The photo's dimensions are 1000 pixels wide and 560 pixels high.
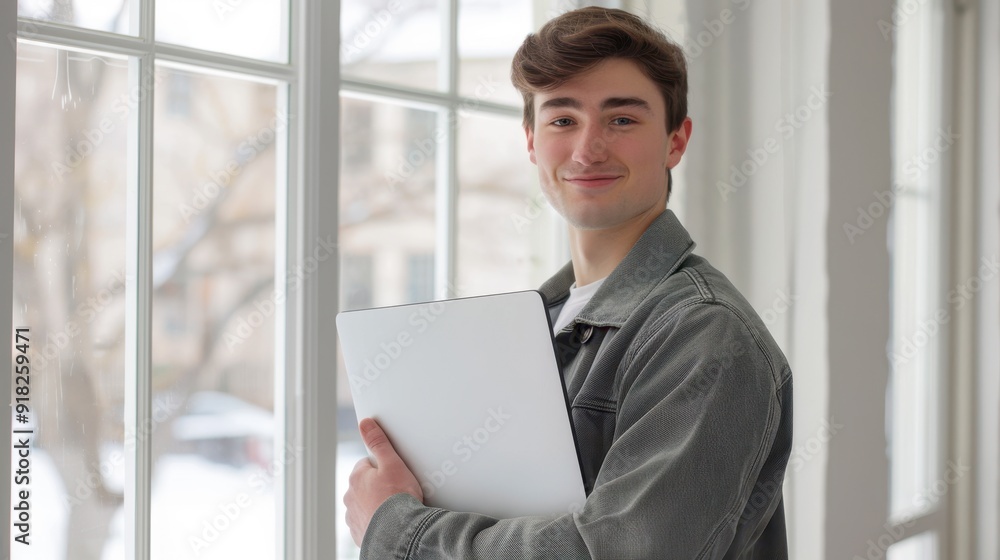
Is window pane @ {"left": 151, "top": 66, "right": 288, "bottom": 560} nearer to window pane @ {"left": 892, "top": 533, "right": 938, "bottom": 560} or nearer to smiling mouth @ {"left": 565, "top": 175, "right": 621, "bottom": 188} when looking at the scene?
smiling mouth @ {"left": 565, "top": 175, "right": 621, "bottom": 188}

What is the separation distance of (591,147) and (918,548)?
2611 mm

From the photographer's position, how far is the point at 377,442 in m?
1.03

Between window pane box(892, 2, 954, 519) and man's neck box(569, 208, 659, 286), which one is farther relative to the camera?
window pane box(892, 2, 954, 519)

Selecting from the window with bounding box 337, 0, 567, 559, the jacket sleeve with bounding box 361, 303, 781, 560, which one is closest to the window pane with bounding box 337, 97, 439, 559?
the window with bounding box 337, 0, 567, 559

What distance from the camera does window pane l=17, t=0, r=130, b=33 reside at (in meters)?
1.17

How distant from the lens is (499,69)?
1.89 metres

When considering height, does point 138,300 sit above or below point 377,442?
above

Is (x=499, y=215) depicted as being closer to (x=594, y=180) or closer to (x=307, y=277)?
(x=307, y=277)

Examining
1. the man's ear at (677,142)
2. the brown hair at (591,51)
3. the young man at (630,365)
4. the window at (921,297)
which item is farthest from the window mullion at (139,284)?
the window at (921,297)

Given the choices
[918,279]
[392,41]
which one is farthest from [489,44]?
[918,279]

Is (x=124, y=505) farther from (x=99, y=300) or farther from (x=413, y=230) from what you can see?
(x=413, y=230)

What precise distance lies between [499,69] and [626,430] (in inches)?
47.5

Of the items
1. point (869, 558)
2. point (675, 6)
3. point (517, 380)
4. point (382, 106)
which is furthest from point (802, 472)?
point (517, 380)

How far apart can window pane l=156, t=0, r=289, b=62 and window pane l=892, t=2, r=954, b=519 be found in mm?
2301
